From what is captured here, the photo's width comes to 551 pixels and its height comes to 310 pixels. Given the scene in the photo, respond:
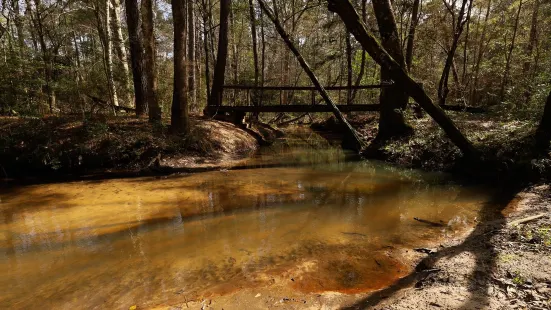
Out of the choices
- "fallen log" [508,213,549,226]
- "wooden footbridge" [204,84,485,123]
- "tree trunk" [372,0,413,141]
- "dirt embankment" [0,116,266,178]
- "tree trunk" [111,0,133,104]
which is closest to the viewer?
"fallen log" [508,213,549,226]

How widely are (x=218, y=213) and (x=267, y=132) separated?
12267mm

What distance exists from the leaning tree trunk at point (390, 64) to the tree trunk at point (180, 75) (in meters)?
5.20

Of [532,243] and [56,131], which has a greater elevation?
[56,131]

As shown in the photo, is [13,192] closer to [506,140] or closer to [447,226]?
[447,226]

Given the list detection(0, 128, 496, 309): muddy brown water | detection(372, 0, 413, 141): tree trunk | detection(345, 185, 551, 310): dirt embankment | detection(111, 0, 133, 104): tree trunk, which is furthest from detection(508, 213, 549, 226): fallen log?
detection(111, 0, 133, 104): tree trunk

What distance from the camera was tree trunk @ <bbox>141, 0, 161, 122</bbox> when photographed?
9977 mm

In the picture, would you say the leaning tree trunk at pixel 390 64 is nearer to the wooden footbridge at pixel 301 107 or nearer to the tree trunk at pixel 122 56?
the wooden footbridge at pixel 301 107

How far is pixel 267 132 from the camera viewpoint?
1802cm

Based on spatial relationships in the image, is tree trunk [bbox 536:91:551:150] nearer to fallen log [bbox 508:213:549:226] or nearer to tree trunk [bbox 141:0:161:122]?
fallen log [bbox 508:213:549:226]

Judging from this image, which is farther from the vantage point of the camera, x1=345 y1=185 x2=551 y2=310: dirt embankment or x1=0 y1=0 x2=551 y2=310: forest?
x1=0 y1=0 x2=551 y2=310: forest

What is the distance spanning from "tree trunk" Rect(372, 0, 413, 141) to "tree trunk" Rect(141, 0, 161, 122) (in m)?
7.40

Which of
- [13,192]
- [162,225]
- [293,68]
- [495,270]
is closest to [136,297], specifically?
[162,225]

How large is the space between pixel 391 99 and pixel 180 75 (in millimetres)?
7573

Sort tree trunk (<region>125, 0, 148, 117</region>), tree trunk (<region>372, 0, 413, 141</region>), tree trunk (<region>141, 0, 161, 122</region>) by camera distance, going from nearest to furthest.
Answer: tree trunk (<region>141, 0, 161, 122</region>), tree trunk (<region>372, 0, 413, 141</region>), tree trunk (<region>125, 0, 148, 117</region>)
